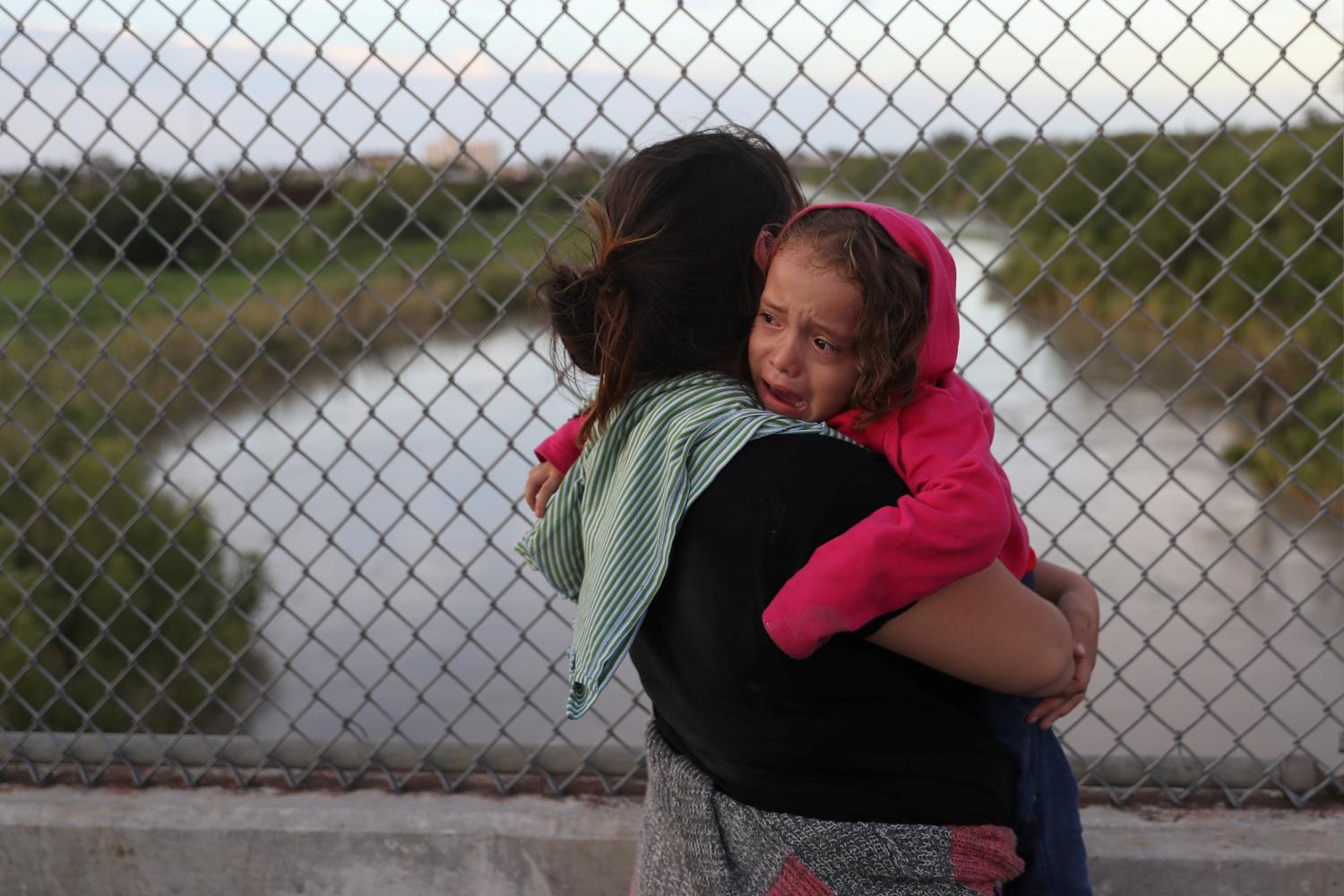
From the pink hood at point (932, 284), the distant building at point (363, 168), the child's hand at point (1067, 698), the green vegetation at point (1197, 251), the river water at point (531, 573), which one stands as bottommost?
the river water at point (531, 573)

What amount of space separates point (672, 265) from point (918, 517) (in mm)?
361

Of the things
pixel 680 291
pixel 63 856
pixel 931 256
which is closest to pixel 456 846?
pixel 63 856

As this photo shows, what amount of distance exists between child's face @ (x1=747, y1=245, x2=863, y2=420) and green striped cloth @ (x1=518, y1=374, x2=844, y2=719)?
4 cm

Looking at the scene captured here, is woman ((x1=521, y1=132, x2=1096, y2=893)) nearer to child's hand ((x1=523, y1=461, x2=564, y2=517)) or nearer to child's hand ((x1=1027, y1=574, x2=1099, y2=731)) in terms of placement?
child's hand ((x1=1027, y1=574, x2=1099, y2=731))

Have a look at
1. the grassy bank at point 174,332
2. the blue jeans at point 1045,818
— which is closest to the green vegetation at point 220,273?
the grassy bank at point 174,332

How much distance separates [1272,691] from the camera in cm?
1018

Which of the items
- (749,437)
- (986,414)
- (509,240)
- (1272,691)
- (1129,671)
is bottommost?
(1129,671)

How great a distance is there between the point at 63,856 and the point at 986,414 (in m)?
2.20

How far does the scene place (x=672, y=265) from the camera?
113cm

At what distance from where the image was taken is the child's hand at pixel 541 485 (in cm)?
145

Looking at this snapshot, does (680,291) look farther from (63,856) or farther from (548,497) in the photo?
(63,856)

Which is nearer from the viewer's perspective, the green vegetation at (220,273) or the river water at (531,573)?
the green vegetation at (220,273)

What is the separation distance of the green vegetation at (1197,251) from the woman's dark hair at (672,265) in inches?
39.0

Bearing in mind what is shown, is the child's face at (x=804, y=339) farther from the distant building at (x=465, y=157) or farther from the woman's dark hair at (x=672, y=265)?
the distant building at (x=465, y=157)
